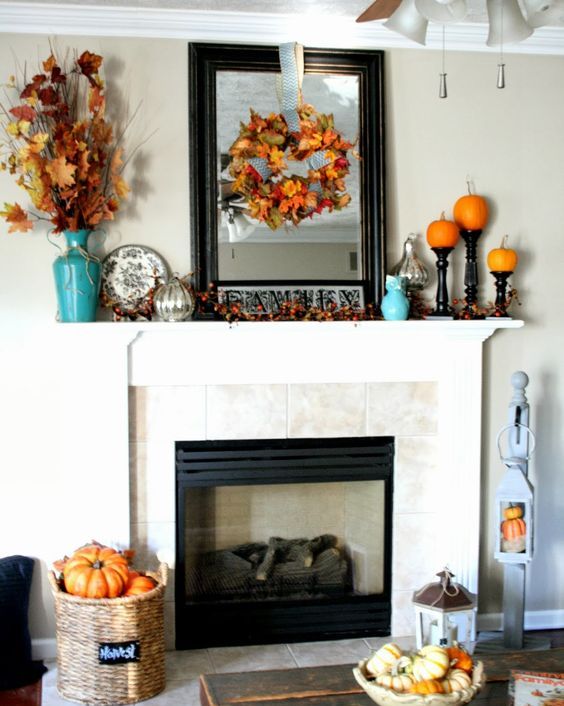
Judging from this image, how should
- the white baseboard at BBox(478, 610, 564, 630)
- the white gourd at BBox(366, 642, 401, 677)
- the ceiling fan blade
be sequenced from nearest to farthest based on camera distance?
the white gourd at BBox(366, 642, 401, 677)
the ceiling fan blade
the white baseboard at BBox(478, 610, 564, 630)

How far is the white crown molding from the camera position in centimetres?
368

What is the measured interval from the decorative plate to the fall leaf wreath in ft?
1.38

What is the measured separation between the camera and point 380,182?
13.0 feet

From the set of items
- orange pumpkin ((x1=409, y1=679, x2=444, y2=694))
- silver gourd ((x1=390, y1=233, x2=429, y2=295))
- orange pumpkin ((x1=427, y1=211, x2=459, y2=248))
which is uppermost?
orange pumpkin ((x1=427, y1=211, x2=459, y2=248))

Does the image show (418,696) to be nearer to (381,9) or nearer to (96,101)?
(381,9)

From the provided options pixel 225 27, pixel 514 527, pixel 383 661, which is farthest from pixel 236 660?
pixel 225 27

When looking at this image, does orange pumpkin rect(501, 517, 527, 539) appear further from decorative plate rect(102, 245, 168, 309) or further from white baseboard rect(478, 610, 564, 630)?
decorative plate rect(102, 245, 168, 309)

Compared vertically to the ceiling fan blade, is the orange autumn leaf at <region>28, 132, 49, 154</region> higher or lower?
lower

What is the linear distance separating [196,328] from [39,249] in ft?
2.19

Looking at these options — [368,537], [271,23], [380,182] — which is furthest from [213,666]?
[271,23]

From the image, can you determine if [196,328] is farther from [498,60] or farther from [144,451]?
[498,60]

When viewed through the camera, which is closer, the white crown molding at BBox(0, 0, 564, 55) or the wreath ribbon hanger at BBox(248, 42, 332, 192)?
the white crown molding at BBox(0, 0, 564, 55)

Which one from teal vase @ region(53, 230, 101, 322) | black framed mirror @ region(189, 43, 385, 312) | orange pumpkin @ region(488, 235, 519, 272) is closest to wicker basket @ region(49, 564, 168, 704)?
teal vase @ region(53, 230, 101, 322)

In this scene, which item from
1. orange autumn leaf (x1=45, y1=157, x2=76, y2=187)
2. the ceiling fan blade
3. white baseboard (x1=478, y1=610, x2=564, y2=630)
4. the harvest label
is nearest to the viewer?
the ceiling fan blade
